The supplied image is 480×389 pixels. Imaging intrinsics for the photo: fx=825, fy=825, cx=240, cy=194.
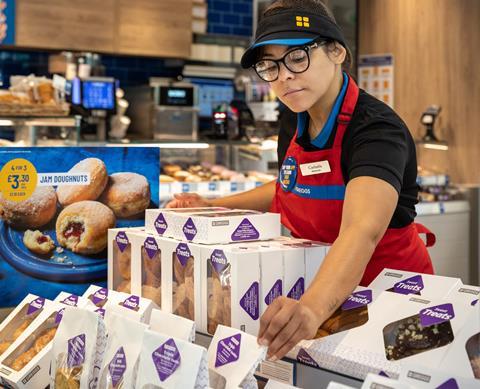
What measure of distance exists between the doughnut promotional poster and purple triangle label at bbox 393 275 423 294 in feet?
2.78

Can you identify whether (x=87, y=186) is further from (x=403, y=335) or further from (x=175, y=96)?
(x=175, y=96)

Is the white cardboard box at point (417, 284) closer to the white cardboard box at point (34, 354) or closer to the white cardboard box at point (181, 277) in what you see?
the white cardboard box at point (181, 277)

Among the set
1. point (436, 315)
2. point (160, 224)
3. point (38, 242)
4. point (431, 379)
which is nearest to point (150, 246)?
point (160, 224)

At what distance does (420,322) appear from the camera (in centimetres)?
145

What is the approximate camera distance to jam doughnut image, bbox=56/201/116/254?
2123 millimetres

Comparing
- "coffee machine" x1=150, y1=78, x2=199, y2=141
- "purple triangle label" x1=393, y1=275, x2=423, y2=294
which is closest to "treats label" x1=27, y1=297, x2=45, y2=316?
"purple triangle label" x1=393, y1=275, x2=423, y2=294

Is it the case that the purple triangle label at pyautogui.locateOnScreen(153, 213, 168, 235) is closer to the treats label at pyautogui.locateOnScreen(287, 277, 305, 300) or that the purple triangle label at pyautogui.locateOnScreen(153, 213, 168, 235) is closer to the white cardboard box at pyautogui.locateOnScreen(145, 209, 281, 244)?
the white cardboard box at pyautogui.locateOnScreen(145, 209, 281, 244)

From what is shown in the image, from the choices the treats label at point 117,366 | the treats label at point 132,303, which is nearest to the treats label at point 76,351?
the treats label at point 117,366

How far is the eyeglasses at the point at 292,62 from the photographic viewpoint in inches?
71.4

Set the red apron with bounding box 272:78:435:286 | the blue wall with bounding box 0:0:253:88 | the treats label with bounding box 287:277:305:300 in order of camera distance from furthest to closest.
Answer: the blue wall with bounding box 0:0:253:88
the red apron with bounding box 272:78:435:286
the treats label with bounding box 287:277:305:300

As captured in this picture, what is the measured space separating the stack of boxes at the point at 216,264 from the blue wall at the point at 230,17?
6.51m

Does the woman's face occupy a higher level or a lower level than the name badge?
higher

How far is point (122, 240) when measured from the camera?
203 cm

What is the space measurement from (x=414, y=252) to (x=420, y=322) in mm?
648
